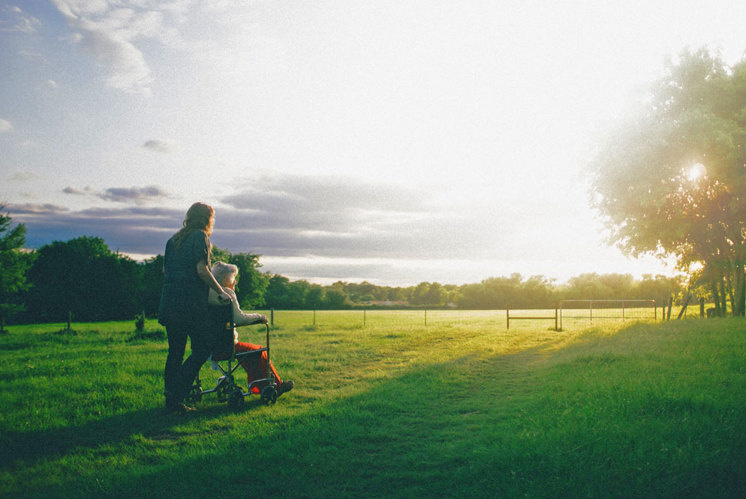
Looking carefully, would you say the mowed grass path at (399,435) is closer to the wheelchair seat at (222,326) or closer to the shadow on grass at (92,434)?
the shadow on grass at (92,434)

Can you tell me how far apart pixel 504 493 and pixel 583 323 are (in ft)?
88.0

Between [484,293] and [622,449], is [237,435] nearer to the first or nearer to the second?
[622,449]

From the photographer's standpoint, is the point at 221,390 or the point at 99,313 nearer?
the point at 221,390

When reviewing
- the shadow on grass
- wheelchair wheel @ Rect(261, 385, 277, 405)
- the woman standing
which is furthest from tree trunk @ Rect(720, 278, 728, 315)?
the woman standing

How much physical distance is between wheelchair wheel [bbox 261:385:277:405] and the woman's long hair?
2.54m

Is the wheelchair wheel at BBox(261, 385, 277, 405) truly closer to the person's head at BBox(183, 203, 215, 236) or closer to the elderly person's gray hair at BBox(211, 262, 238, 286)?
the elderly person's gray hair at BBox(211, 262, 238, 286)

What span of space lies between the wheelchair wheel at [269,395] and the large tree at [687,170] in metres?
18.4

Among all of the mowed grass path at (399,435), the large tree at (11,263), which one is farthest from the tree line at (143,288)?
the mowed grass path at (399,435)

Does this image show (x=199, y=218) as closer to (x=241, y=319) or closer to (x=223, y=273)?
(x=223, y=273)

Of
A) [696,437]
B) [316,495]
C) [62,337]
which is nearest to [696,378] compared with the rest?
[696,437]

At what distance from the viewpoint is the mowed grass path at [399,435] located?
3912 mm

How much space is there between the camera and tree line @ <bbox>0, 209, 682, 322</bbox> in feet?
125

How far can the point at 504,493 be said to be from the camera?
3.75 meters

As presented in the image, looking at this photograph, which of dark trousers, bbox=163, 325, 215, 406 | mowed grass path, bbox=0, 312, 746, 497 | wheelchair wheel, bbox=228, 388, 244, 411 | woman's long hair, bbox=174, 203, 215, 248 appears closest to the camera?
mowed grass path, bbox=0, 312, 746, 497
